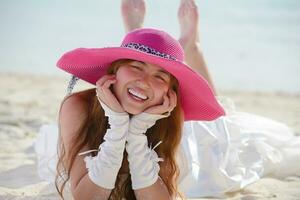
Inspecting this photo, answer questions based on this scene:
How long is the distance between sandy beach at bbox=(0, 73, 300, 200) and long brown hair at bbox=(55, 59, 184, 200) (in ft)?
2.00

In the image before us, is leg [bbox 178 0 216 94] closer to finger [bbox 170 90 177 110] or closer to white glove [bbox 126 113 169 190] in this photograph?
finger [bbox 170 90 177 110]

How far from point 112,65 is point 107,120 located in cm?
27

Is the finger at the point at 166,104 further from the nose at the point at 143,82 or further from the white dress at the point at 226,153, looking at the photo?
the white dress at the point at 226,153

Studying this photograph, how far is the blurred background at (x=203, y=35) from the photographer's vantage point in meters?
9.71

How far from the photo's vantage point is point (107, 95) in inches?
96.6

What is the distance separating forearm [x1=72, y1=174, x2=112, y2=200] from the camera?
249 centimetres

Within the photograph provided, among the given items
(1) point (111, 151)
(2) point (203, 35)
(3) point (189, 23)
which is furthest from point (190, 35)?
(2) point (203, 35)

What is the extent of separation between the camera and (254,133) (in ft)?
13.1

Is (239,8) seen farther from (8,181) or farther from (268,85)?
(8,181)

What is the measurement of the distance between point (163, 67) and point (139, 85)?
135mm

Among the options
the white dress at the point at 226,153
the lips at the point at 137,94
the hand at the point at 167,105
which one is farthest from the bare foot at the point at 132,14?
the lips at the point at 137,94

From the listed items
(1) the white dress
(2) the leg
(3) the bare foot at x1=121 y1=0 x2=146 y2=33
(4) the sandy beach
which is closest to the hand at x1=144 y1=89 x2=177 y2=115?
(1) the white dress

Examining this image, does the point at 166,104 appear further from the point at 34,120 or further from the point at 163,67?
the point at 34,120

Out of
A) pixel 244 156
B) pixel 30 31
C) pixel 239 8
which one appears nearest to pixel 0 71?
pixel 30 31
